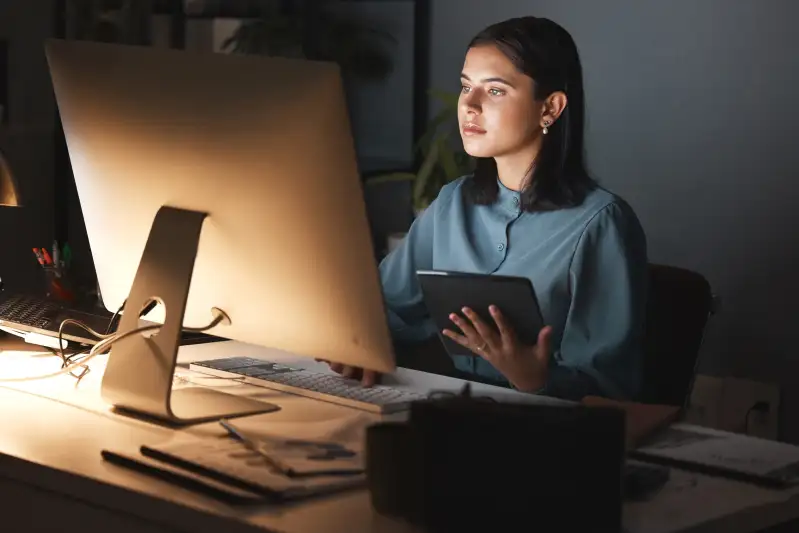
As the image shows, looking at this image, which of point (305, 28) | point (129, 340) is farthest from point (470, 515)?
point (305, 28)

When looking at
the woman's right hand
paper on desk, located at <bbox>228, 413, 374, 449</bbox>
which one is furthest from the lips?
→ paper on desk, located at <bbox>228, 413, 374, 449</bbox>

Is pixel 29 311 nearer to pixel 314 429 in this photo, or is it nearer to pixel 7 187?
pixel 7 187

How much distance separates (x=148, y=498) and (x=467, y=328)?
0.77 meters

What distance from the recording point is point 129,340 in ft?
4.76

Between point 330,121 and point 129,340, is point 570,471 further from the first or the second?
point 129,340

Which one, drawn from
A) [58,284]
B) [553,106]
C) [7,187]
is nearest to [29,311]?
[7,187]

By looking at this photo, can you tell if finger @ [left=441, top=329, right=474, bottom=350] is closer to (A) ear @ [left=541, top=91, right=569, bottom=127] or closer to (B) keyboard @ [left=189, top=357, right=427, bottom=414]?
(B) keyboard @ [left=189, top=357, right=427, bottom=414]

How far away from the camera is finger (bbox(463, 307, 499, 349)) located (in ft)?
5.71

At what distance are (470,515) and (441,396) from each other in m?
0.11

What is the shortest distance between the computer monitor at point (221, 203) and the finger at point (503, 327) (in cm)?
41

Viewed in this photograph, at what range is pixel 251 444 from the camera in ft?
4.20

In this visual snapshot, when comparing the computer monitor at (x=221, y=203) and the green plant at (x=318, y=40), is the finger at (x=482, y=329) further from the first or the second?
the green plant at (x=318, y=40)

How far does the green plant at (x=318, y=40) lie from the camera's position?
11.5 feet

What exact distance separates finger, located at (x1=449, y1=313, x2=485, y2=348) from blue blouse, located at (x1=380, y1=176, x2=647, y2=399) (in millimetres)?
74
